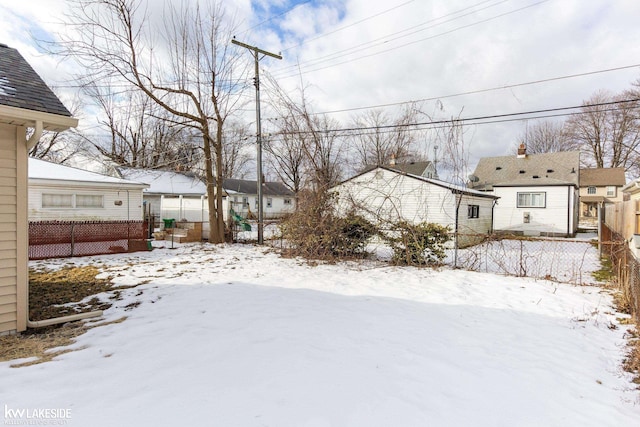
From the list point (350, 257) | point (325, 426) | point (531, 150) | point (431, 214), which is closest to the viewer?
point (325, 426)

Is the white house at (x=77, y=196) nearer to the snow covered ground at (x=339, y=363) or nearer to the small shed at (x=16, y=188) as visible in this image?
the snow covered ground at (x=339, y=363)

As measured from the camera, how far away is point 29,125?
4.15 meters

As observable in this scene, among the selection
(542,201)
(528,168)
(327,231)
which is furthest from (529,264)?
(528,168)

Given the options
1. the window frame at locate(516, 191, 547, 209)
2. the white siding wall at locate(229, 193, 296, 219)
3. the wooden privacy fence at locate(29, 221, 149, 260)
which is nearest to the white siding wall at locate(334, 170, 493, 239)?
the window frame at locate(516, 191, 547, 209)

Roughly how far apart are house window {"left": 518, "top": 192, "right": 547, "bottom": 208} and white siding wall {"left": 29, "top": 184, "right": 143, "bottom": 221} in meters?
21.7

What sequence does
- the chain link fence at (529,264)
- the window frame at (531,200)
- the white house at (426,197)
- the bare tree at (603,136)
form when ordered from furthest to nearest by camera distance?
1. the bare tree at (603,136)
2. the window frame at (531,200)
3. the white house at (426,197)
4. the chain link fence at (529,264)

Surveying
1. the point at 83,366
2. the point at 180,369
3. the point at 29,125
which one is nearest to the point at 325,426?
the point at 180,369

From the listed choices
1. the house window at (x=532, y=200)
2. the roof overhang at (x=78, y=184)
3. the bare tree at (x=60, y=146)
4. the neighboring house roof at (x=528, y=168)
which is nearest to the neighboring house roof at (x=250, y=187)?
the bare tree at (x=60, y=146)

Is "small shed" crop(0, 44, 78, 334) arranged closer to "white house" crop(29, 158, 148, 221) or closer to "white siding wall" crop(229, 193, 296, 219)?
"white house" crop(29, 158, 148, 221)

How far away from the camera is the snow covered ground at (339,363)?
2.50 m

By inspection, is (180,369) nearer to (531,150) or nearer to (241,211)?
(241,211)

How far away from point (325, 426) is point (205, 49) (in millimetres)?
13523

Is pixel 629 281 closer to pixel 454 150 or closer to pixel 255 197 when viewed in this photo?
pixel 454 150

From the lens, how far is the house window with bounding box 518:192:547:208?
19125 millimetres
